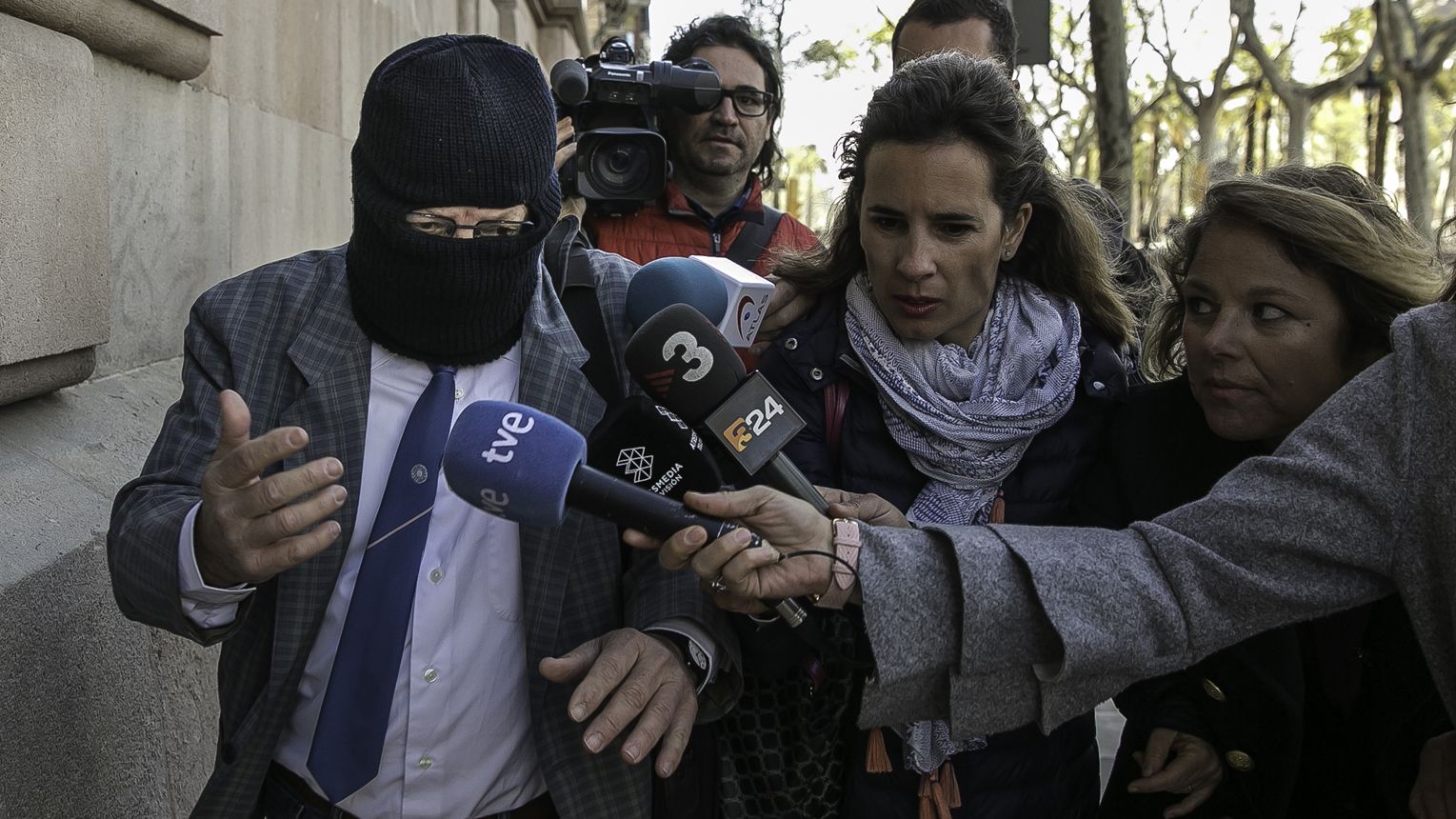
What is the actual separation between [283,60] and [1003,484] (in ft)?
9.12

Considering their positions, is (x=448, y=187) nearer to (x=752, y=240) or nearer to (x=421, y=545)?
(x=421, y=545)

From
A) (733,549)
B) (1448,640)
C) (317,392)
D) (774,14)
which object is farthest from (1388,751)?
(774,14)

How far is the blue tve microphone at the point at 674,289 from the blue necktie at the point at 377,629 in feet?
1.22

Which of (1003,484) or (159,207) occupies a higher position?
(159,207)

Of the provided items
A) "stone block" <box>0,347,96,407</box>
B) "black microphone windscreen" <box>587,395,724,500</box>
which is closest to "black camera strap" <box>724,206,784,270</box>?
"stone block" <box>0,347,96,407</box>

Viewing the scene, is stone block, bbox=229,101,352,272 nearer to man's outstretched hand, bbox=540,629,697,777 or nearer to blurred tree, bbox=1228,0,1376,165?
man's outstretched hand, bbox=540,629,697,777

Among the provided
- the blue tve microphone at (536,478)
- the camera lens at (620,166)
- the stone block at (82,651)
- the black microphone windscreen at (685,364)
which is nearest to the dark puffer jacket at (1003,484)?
the black microphone windscreen at (685,364)

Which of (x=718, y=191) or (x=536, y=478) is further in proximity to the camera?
(x=718, y=191)

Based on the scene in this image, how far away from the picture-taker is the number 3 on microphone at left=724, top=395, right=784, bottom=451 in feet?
5.77

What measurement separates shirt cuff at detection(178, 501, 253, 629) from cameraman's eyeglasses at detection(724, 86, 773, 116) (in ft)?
9.02

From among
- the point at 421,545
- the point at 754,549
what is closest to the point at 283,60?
the point at 421,545

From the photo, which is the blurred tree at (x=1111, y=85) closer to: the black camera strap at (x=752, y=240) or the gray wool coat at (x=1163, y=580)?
the black camera strap at (x=752, y=240)

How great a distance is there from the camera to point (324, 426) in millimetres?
1948

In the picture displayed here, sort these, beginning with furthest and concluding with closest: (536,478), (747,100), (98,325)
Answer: (747,100), (98,325), (536,478)
